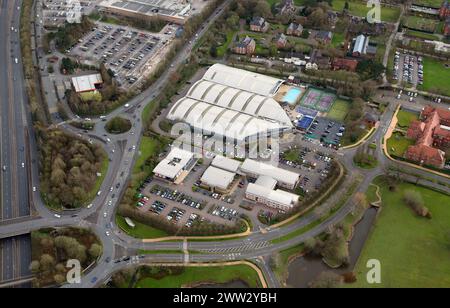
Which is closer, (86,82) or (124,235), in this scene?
(124,235)

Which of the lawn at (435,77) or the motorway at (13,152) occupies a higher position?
the lawn at (435,77)

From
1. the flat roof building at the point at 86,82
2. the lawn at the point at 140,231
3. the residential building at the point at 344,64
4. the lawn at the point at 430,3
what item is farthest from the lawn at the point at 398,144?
the lawn at the point at 430,3

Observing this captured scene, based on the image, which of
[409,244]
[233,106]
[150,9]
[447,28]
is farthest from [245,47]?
[409,244]

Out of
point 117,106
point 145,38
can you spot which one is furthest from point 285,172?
point 145,38

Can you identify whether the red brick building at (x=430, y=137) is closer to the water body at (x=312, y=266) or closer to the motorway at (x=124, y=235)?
the motorway at (x=124, y=235)

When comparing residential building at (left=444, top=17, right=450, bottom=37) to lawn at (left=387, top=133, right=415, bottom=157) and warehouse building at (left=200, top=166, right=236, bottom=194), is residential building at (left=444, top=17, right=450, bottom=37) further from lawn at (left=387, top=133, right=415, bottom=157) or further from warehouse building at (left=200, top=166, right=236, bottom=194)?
warehouse building at (left=200, top=166, right=236, bottom=194)

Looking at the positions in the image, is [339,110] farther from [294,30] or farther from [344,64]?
[294,30]

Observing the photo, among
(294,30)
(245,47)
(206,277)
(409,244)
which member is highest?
(294,30)

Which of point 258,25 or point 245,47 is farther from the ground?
point 258,25
